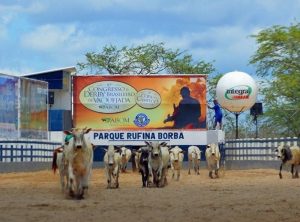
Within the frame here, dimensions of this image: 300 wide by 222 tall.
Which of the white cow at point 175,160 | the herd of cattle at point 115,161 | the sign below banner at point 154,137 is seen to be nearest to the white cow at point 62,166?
the herd of cattle at point 115,161

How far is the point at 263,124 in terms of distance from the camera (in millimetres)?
52562

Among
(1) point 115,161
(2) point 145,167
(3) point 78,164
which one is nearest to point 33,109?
(1) point 115,161

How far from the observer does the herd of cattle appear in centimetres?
1916

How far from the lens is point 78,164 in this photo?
19188mm

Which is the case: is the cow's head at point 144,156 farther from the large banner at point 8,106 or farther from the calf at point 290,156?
the large banner at point 8,106

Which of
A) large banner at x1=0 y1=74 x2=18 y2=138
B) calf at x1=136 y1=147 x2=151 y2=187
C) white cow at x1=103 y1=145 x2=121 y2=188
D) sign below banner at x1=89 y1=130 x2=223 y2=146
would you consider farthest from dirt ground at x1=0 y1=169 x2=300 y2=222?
sign below banner at x1=89 y1=130 x2=223 y2=146

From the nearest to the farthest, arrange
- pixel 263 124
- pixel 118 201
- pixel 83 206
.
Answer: pixel 83 206, pixel 118 201, pixel 263 124

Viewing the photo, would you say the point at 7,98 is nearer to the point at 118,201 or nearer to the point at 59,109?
the point at 59,109

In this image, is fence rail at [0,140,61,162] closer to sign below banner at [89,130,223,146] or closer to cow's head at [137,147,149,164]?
sign below banner at [89,130,223,146]

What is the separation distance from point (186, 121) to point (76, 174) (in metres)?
22.2

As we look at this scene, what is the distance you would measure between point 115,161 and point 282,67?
77.6 feet

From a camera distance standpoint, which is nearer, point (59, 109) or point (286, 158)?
point (286, 158)

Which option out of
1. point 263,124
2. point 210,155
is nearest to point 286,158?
point 210,155

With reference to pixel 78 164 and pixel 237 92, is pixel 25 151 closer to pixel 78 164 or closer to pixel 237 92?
pixel 237 92
